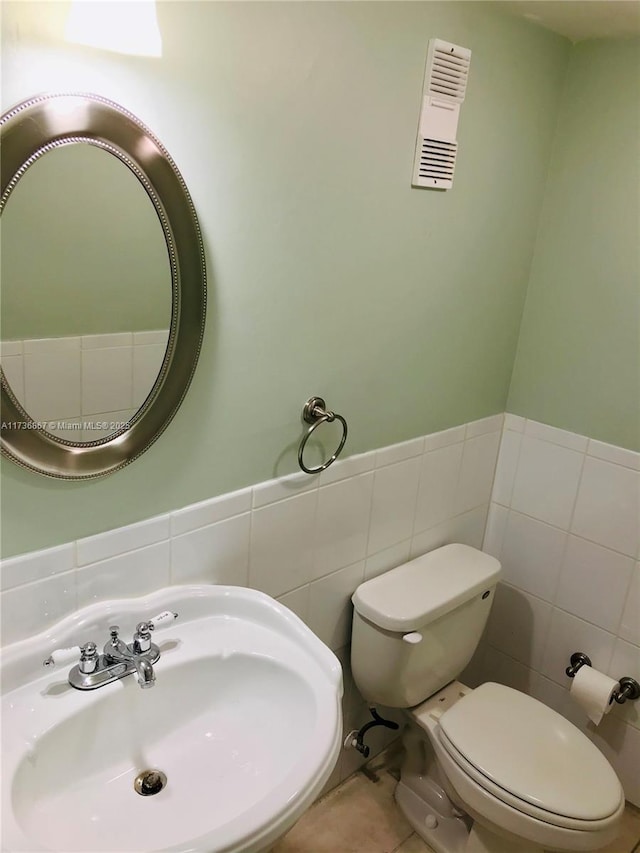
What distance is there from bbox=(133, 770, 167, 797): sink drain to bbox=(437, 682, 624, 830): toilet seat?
0.79 metres

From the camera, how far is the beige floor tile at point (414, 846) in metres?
1.76

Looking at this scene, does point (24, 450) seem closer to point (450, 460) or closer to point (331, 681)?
point (331, 681)

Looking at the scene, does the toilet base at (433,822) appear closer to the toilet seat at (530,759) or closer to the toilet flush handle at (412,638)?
the toilet seat at (530,759)

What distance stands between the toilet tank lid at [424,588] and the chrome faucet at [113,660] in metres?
0.64

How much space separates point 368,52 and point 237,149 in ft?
1.22

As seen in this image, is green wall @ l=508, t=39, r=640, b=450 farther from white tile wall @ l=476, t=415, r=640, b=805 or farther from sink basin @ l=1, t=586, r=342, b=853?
sink basin @ l=1, t=586, r=342, b=853

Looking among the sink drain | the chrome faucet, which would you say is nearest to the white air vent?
the chrome faucet

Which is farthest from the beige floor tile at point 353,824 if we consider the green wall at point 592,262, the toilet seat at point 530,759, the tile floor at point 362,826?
the green wall at point 592,262

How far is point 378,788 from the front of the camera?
1.94 m

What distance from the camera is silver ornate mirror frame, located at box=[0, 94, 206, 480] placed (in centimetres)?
89

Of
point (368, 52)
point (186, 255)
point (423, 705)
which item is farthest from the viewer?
point (423, 705)

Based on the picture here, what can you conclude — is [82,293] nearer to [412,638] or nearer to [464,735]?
[412,638]

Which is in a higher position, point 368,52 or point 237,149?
point 368,52

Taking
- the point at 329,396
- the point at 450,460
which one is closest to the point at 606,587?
the point at 450,460
